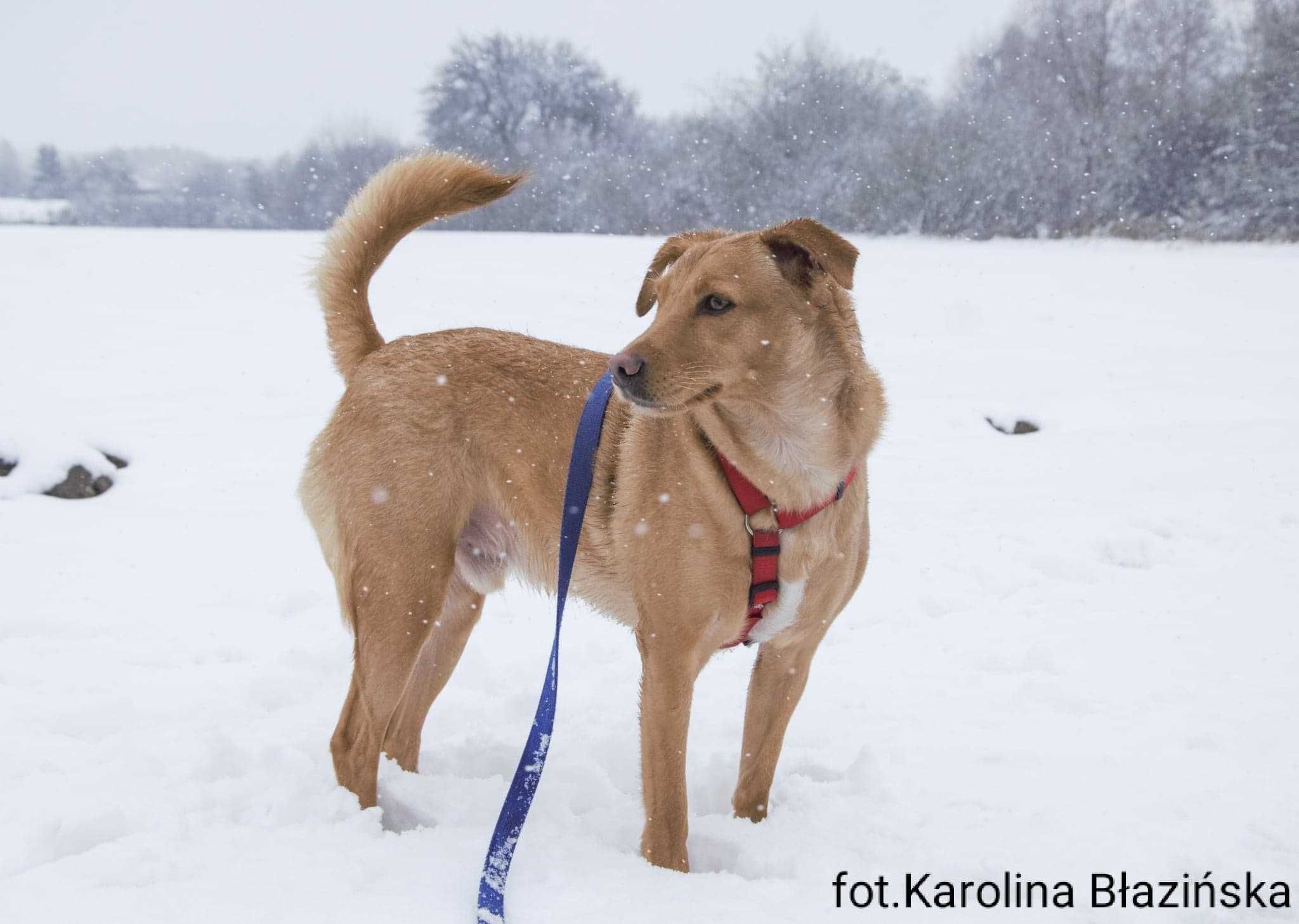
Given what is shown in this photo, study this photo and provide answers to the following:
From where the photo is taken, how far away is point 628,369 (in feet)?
7.40

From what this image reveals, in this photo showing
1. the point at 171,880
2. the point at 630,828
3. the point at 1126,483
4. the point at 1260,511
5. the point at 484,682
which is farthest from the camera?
the point at 1126,483

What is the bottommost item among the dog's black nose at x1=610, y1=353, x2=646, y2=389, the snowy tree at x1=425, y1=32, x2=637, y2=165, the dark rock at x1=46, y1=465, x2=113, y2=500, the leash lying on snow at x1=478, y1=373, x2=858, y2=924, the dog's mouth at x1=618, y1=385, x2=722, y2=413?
the dark rock at x1=46, y1=465, x2=113, y2=500

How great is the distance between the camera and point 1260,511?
580 centimetres

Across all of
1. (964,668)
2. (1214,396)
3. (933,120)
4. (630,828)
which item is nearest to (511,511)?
(630,828)

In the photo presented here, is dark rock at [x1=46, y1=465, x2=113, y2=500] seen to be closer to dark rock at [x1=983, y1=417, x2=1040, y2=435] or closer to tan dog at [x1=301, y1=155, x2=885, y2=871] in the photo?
tan dog at [x1=301, y1=155, x2=885, y2=871]

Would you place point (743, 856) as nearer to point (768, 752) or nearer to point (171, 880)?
point (768, 752)

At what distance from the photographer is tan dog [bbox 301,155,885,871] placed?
7.94 feet

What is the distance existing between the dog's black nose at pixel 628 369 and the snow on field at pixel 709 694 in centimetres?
125

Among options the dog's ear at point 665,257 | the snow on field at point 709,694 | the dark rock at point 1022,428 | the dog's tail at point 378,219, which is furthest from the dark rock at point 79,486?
the dark rock at point 1022,428

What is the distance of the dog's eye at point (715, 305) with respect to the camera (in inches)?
96.1

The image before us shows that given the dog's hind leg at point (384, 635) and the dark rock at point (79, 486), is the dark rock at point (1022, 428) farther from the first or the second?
the dark rock at point (79, 486)

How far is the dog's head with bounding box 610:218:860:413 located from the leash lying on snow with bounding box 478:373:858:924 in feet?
0.87

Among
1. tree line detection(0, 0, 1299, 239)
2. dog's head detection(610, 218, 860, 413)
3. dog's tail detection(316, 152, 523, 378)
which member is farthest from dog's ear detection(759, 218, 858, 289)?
tree line detection(0, 0, 1299, 239)

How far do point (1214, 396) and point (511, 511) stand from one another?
8397 millimetres
